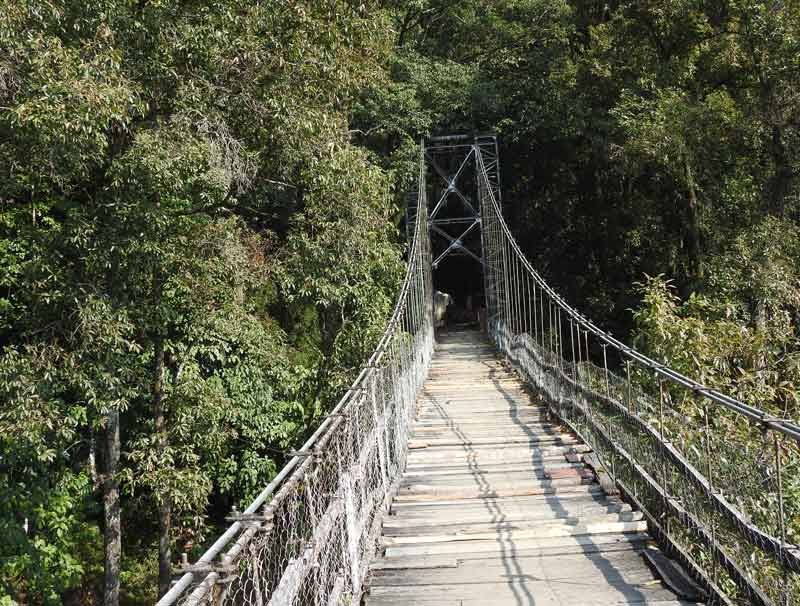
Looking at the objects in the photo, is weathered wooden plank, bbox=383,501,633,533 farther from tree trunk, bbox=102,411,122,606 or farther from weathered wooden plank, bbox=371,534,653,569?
tree trunk, bbox=102,411,122,606

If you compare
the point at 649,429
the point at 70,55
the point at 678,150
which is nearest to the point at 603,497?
the point at 649,429

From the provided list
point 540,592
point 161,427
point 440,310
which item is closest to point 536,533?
point 540,592

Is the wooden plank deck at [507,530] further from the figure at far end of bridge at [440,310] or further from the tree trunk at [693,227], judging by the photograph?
the figure at far end of bridge at [440,310]

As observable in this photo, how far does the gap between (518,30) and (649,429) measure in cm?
1384

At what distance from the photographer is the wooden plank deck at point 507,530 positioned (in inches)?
106

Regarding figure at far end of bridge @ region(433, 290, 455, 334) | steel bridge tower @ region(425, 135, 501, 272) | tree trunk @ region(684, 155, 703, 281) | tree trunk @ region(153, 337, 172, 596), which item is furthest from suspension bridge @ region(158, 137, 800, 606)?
figure at far end of bridge @ region(433, 290, 455, 334)

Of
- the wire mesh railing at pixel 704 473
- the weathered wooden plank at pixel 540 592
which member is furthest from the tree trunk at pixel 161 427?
the weathered wooden plank at pixel 540 592

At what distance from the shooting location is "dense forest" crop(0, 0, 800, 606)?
4863 millimetres

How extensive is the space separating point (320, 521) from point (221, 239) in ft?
14.1

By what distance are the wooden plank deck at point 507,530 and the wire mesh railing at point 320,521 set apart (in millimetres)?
162

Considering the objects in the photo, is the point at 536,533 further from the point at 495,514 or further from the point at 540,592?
the point at 540,592

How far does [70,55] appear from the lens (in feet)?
14.0

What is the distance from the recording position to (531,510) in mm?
3604

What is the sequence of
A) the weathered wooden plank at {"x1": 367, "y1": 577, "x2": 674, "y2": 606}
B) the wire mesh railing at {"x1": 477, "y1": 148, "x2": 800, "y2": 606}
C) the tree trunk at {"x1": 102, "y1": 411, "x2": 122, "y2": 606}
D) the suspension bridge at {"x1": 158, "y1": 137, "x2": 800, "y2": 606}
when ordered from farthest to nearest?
1. the tree trunk at {"x1": 102, "y1": 411, "x2": 122, "y2": 606}
2. the weathered wooden plank at {"x1": 367, "y1": 577, "x2": 674, "y2": 606}
3. the wire mesh railing at {"x1": 477, "y1": 148, "x2": 800, "y2": 606}
4. the suspension bridge at {"x1": 158, "y1": 137, "x2": 800, "y2": 606}
